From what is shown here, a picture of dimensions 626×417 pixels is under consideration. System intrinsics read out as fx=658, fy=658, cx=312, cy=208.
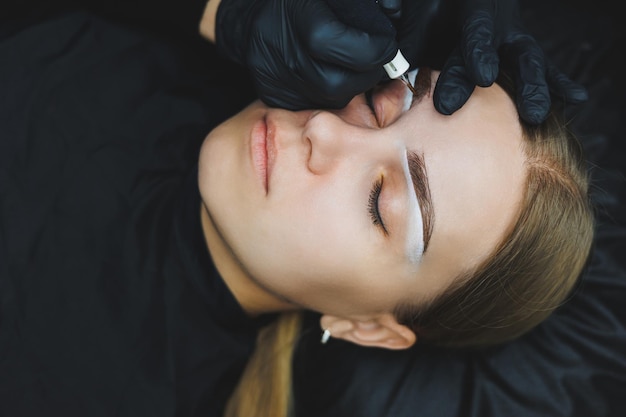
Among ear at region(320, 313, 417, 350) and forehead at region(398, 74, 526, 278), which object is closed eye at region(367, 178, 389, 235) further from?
ear at region(320, 313, 417, 350)

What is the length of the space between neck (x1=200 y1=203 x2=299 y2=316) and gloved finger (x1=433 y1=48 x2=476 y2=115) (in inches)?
21.3

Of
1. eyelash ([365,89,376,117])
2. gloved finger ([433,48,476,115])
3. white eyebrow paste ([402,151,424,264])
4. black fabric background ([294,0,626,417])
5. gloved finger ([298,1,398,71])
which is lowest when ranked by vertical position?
black fabric background ([294,0,626,417])

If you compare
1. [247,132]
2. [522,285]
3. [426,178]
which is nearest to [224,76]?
[247,132]

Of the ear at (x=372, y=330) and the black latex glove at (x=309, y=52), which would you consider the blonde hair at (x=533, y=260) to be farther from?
the black latex glove at (x=309, y=52)

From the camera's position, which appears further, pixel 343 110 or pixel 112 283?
pixel 112 283

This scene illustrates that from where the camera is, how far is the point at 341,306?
1315 millimetres

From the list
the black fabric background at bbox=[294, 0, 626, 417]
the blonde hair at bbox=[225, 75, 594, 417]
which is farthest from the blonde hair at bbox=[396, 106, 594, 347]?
the black fabric background at bbox=[294, 0, 626, 417]

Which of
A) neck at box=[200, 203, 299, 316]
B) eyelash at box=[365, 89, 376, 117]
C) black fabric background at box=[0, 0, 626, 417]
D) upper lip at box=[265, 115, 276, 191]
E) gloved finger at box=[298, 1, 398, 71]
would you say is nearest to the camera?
gloved finger at box=[298, 1, 398, 71]

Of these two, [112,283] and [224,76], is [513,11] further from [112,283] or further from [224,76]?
[112,283]

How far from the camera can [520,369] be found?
164 centimetres

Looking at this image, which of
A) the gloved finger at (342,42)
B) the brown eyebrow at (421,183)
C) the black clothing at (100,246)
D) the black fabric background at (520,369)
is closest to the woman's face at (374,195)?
the brown eyebrow at (421,183)

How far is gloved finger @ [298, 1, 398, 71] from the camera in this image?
1.11 metres

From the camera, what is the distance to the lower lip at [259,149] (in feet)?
4.02

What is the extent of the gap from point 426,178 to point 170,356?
73cm
